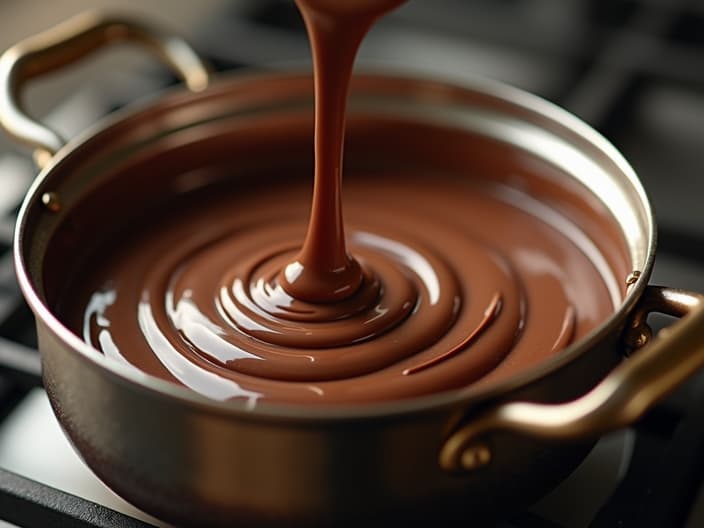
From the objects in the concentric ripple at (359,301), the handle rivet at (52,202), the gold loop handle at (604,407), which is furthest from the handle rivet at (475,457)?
the handle rivet at (52,202)

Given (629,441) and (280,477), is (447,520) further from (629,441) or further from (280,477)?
(629,441)

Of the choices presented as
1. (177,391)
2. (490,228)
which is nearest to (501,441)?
(177,391)

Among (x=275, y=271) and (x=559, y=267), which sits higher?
(x=559, y=267)

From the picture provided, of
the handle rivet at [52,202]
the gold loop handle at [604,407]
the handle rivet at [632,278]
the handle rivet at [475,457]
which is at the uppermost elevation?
the handle rivet at [632,278]

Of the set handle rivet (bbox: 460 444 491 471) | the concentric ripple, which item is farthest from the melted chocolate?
handle rivet (bbox: 460 444 491 471)

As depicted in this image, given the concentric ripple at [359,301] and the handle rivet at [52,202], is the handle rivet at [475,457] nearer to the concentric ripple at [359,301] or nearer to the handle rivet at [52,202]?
the concentric ripple at [359,301]

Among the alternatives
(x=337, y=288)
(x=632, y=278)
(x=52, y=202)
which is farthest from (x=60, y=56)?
(x=632, y=278)
